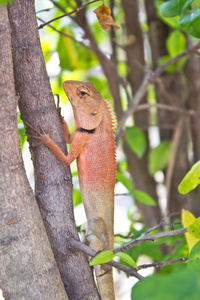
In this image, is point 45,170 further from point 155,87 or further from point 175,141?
point 155,87

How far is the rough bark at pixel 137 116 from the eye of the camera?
3248 millimetres

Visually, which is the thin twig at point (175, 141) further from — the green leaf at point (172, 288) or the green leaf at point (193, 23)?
the green leaf at point (172, 288)

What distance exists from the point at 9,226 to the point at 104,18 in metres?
0.93

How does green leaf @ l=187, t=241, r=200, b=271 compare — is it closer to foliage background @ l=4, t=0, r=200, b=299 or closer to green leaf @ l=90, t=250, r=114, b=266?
green leaf @ l=90, t=250, r=114, b=266

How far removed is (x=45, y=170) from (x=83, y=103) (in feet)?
2.45

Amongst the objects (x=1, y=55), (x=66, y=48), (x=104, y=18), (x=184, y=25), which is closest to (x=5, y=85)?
(x=1, y=55)

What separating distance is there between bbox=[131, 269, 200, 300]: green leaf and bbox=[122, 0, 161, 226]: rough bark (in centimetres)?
261

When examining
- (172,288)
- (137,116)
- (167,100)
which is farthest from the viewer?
(137,116)

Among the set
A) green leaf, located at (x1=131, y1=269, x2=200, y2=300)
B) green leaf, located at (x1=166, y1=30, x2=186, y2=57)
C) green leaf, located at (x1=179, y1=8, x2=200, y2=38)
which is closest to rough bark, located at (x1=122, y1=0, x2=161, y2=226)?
green leaf, located at (x1=166, y1=30, x2=186, y2=57)

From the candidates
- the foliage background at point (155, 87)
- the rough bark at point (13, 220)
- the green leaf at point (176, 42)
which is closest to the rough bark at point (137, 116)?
the foliage background at point (155, 87)

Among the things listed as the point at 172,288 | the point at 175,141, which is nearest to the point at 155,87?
the point at 175,141

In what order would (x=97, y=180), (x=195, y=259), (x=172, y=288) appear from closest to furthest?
(x=172, y=288), (x=195, y=259), (x=97, y=180)

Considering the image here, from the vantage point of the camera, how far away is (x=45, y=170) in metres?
1.38

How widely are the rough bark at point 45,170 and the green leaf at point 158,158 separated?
1865 millimetres
